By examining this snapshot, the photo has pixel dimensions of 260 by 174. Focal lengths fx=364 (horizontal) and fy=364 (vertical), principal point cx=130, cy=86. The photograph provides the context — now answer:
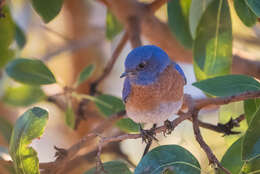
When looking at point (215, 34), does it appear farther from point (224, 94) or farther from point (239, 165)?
point (239, 165)

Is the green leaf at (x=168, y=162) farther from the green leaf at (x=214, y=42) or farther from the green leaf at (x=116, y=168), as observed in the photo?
the green leaf at (x=214, y=42)

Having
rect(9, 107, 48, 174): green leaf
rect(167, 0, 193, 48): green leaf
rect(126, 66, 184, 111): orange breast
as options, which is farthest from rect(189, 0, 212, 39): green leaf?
rect(9, 107, 48, 174): green leaf

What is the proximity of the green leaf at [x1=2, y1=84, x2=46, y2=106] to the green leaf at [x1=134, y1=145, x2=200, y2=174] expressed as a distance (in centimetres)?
112

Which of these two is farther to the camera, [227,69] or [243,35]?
[243,35]

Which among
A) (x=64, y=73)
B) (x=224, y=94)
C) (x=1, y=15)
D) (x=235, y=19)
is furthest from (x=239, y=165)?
(x=64, y=73)

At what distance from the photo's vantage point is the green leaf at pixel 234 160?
1174mm

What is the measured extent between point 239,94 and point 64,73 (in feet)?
5.99

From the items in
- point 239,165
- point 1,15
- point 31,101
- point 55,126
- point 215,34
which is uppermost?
point 1,15

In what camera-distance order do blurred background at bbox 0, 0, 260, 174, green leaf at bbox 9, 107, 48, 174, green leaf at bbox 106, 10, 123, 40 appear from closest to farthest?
green leaf at bbox 9, 107, 48, 174 → green leaf at bbox 106, 10, 123, 40 → blurred background at bbox 0, 0, 260, 174

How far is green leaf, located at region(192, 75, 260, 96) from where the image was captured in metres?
1.16

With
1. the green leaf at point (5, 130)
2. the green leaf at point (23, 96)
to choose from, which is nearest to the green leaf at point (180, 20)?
the green leaf at point (23, 96)

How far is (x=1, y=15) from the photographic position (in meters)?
1.56

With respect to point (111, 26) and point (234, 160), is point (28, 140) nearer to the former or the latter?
point (234, 160)

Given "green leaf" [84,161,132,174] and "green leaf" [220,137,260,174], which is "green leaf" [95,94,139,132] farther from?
"green leaf" [220,137,260,174]
